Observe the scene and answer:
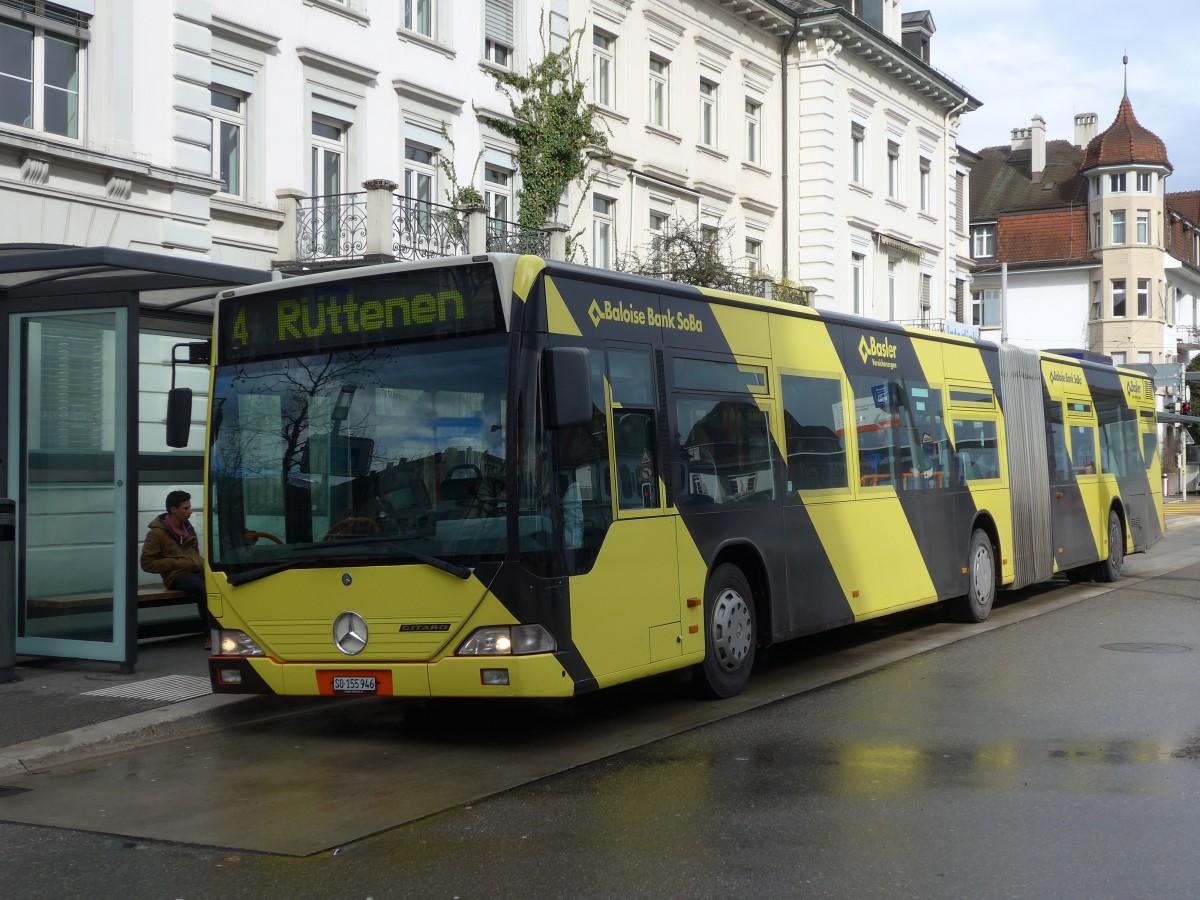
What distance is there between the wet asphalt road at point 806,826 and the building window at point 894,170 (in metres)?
30.3

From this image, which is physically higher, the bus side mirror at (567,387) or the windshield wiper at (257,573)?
the bus side mirror at (567,387)

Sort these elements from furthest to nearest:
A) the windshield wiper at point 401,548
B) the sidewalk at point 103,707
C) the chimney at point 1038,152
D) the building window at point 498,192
→ the chimney at point 1038,152
the building window at point 498,192
the sidewalk at point 103,707
the windshield wiper at point 401,548

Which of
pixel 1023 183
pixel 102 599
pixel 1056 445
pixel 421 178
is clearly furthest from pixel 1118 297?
pixel 102 599

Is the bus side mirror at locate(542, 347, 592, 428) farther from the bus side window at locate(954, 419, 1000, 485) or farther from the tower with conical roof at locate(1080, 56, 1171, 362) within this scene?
the tower with conical roof at locate(1080, 56, 1171, 362)

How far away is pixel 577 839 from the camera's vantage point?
6.37 m

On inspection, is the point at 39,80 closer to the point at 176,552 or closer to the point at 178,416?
the point at 176,552

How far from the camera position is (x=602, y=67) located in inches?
1105

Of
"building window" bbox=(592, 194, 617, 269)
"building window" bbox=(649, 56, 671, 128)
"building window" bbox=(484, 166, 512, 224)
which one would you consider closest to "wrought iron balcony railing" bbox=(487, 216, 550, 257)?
"building window" bbox=(484, 166, 512, 224)

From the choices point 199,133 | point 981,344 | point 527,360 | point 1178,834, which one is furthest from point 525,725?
point 199,133

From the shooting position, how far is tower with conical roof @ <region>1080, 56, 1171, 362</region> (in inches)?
2697

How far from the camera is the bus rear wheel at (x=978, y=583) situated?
1509 centimetres

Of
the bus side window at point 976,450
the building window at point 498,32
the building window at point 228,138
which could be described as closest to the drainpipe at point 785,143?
the building window at point 498,32

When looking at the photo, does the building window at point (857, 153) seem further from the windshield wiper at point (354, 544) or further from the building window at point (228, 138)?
the windshield wiper at point (354, 544)

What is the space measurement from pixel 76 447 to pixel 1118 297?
64.7 meters
